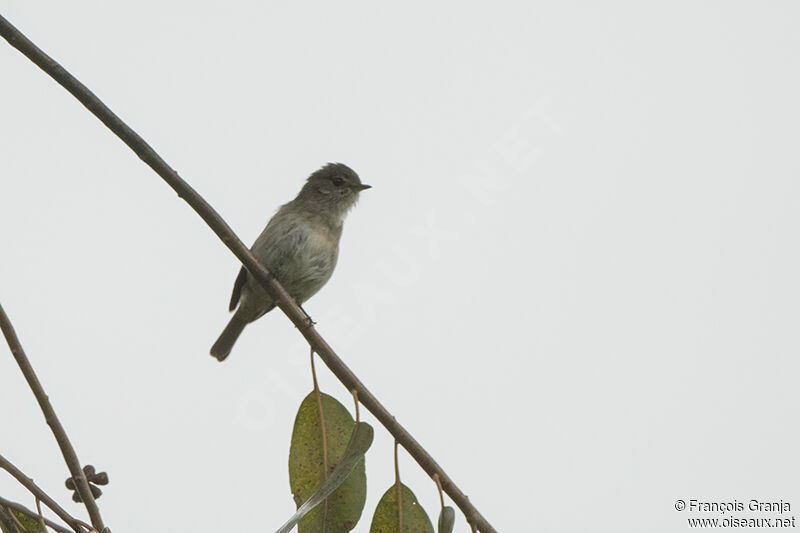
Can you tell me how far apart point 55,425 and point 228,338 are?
187 inches

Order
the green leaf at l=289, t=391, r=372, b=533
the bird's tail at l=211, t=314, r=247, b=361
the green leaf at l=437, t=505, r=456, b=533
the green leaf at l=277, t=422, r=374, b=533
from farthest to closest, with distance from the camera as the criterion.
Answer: the bird's tail at l=211, t=314, r=247, b=361 → the green leaf at l=289, t=391, r=372, b=533 → the green leaf at l=277, t=422, r=374, b=533 → the green leaf at l=437, t=505, r=456, b=533

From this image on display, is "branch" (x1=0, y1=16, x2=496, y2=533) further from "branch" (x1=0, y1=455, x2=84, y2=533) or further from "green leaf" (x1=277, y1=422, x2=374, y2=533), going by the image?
"branch" (x1=0, y1=455, x2=84, y2=533)

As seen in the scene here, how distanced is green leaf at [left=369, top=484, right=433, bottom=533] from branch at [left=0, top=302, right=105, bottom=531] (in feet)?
2.95

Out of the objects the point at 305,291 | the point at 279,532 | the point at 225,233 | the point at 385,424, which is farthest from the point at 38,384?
the point at 305,291

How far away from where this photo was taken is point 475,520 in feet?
7.79

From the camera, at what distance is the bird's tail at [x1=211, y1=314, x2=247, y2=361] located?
288 inches

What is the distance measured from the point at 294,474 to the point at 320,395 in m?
0.29

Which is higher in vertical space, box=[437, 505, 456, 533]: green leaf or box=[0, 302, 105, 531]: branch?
box=[0, 302, 105, 531]: branch

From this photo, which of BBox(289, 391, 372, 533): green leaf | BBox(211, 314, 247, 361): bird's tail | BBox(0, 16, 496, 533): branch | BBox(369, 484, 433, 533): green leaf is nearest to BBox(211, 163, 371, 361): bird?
BBox(211, 314, 247, 361): bird's tail

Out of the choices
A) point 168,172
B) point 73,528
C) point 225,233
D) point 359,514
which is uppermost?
point 168,172

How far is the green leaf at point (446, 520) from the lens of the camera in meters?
2.43

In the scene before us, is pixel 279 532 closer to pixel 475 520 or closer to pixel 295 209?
pixel 475 520

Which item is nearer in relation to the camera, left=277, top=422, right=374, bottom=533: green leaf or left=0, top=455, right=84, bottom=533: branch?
left=0, top=455, right=84, bottom=533: branch

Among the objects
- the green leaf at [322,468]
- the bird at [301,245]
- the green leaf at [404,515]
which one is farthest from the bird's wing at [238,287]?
the green leaf at [404,515]
